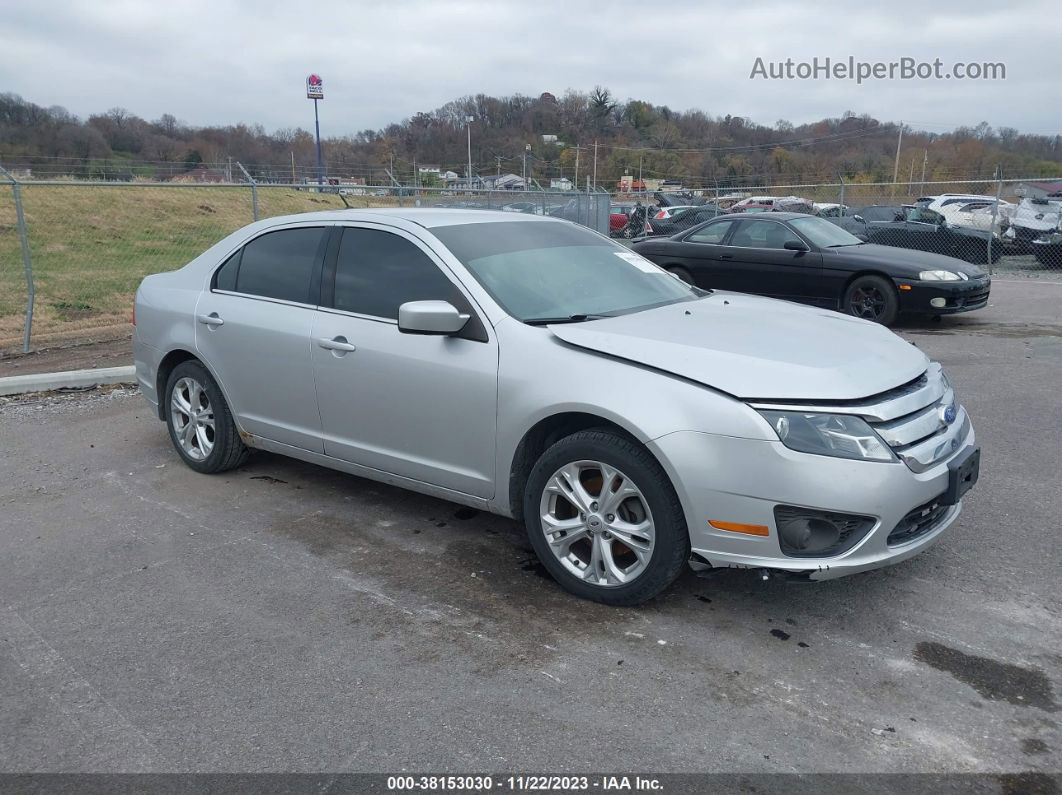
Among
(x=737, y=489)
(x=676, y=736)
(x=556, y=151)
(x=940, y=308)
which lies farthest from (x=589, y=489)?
(x=556, y=151)

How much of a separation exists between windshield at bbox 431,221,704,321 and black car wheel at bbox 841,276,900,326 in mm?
6364

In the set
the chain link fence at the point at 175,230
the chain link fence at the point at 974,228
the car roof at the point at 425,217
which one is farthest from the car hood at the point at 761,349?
the chain link fence at the point at 974,228

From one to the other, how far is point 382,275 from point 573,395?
1.45 meters

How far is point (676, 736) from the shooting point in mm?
2777

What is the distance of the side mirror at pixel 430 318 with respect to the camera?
12.8ft

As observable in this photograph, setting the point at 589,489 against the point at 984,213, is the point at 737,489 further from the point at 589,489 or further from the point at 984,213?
the point at 984,213

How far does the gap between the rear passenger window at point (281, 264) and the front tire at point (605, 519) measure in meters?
1.89

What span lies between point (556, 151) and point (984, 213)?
4931 centimetres

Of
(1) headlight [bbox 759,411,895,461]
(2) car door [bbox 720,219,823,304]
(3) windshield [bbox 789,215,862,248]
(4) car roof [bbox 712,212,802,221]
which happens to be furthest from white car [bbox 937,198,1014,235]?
(1) headlight [bbox 759,411,895,461]

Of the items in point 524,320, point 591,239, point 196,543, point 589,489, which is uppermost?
point 591,239

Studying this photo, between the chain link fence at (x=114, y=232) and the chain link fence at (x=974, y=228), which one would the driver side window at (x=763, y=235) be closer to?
the chain link fence at (x=974, y=228)

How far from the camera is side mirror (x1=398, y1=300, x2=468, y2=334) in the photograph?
12.8ft

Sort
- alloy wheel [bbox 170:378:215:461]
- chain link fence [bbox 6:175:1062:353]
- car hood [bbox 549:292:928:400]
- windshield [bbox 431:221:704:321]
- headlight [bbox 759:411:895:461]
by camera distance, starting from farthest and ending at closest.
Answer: chain link fence [bbox 6:175:1062:353] → alloy wheel [bbox 170:378:215:461] → windshield [bbox 431:221:704:321] → car hood [bbox 549:292:928:400] → headlight [bbox 759:411:895:461]

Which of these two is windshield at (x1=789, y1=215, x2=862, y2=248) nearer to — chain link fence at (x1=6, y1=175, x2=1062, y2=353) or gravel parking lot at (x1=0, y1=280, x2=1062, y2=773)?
chain link fence at (x1=6, y1=175, x2=1062, y2=353)
